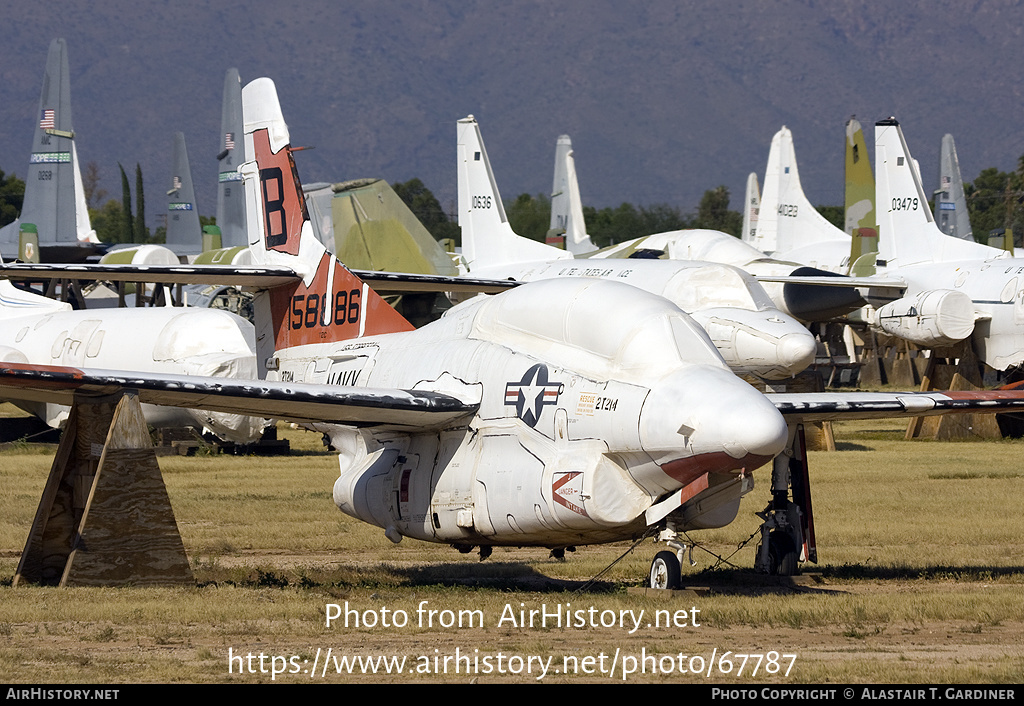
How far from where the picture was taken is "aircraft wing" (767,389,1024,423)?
11797 millimetres

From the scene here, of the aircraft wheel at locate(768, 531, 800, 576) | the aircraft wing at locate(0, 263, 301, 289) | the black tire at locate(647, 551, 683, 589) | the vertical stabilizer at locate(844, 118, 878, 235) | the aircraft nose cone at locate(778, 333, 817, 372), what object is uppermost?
the vertical stabilizer at locate(844, 118, 878, 235)

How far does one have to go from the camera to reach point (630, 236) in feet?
247

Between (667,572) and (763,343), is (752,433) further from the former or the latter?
(763,343)

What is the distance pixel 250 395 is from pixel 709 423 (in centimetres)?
404

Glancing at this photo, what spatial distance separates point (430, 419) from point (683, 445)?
268 centimetres

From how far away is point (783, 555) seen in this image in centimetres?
1249

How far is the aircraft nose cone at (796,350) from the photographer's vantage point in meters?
20.4

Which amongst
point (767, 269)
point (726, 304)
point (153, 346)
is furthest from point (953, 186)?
point (153, 346)

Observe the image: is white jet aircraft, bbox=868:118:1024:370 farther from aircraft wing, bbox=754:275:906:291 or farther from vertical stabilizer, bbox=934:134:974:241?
vertical stabilizer, bbox=934:134:974:241

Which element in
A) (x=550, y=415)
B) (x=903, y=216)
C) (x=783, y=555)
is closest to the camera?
(x=550, y=415)

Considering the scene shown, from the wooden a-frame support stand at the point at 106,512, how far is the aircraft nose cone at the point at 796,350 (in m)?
11.6

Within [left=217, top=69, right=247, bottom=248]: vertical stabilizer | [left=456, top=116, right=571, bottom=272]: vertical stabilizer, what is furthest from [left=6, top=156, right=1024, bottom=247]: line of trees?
[left=456, top=116, right=571, bottom=272]: vertical stabilizer

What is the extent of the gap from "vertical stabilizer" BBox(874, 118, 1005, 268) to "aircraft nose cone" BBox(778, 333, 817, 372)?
13.1m

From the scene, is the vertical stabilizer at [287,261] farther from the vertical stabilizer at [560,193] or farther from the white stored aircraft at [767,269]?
the vertical stabilizer at [560,193]
